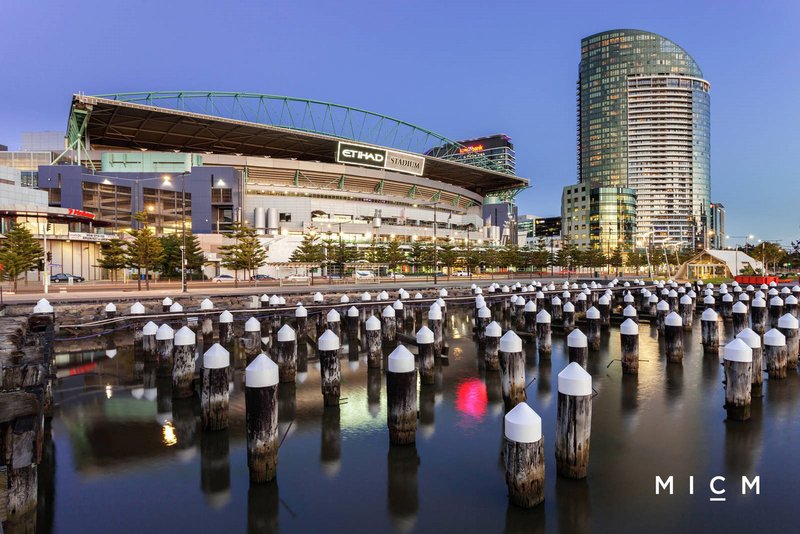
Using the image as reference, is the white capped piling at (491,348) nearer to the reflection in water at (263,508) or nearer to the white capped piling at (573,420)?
the white capped piling at (573,420)

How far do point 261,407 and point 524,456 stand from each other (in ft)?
16.3

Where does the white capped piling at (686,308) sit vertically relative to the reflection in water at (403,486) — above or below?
above

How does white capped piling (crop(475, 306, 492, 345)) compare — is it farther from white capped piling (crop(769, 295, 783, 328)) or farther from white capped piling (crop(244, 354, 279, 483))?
white capped piling (crop(769, 295, 783, 328))

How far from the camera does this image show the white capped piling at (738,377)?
12055mm

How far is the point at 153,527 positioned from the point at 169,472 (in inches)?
86.4

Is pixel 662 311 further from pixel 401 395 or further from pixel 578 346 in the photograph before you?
pixel 401 395

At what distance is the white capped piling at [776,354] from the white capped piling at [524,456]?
1347 cm

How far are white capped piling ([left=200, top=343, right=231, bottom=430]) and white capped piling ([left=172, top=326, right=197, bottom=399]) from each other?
9.99 feet

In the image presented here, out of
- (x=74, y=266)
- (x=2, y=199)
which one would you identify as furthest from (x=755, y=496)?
(x=2, y=199)

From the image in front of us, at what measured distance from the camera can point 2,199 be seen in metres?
63.7

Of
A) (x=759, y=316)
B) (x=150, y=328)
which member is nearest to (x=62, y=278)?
(x=150, y=328)

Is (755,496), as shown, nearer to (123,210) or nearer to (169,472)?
(169,472)

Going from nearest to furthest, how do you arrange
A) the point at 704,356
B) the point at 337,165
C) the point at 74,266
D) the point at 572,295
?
the point at 704,356 < the point at 572,295 < the point at 74,266 < the point at 337,165

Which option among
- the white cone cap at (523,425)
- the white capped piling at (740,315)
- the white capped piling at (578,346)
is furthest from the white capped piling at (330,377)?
the white capped piling at (740,315)
